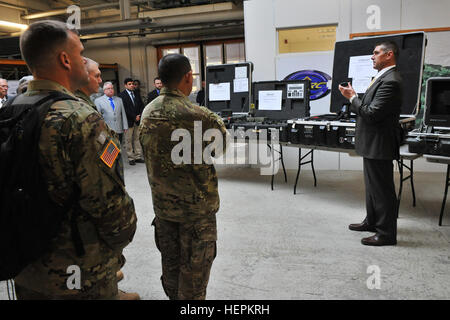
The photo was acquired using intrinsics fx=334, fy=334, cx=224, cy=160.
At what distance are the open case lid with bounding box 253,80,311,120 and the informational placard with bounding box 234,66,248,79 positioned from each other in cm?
25

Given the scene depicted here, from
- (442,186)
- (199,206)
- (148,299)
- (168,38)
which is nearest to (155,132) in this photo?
(199,206)

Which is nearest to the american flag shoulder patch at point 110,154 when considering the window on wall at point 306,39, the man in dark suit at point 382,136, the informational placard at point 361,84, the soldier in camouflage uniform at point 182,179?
the soldier in camouflage uniform at point 182,179

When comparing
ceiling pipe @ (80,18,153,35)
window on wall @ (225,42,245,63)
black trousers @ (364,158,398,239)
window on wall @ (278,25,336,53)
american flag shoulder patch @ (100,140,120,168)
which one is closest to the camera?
american flag shoulder patch @ (100,140,120,168)

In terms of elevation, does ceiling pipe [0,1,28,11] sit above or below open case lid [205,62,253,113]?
above

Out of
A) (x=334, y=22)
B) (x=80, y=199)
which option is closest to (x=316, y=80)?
(x=334, y=22)

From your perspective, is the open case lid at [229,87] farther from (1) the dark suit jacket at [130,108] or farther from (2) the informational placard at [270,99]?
(1) the dark suit jacket at [130,108]

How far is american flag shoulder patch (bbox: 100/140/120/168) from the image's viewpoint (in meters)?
1.08

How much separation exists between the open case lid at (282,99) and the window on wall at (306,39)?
106 cm

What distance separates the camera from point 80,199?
1065mm

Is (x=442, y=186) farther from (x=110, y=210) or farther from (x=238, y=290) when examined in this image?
(x=110, y=210)

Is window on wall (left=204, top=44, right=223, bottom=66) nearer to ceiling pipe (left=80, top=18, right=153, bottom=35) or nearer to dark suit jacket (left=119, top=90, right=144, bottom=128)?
ceiling pipe (left=80, top=18, right=153, bottom=35)

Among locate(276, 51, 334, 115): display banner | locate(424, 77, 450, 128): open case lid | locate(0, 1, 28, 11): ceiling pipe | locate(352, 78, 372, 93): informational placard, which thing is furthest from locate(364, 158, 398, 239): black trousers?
locate(0, 1, 28, 11): ceiling pipe

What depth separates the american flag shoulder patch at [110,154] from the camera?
1.08 metres

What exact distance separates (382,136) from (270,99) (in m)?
2.20
